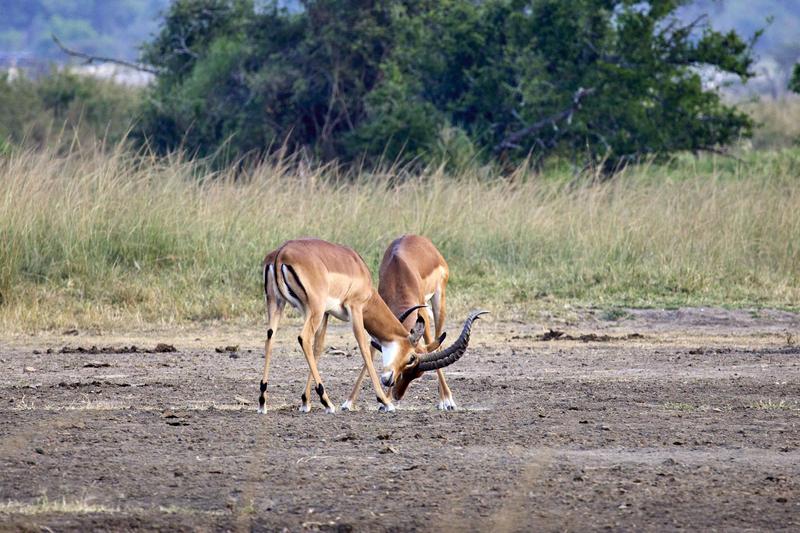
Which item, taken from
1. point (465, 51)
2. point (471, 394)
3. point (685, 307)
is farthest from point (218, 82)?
point (471, 394)

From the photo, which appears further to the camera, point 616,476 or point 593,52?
point 593,52

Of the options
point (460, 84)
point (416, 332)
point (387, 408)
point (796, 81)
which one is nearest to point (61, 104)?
point (460, 84)

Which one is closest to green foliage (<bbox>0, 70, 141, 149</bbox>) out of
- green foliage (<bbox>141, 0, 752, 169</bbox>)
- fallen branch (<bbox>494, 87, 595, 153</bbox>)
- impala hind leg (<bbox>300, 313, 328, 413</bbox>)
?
green foliage (<bbox>141, 0, 752, 169</bbox>)

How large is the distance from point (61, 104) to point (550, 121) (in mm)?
13874

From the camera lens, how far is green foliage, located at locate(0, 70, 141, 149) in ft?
88.3

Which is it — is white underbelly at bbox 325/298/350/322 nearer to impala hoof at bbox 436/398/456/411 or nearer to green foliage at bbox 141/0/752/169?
impala hoof at bbox 436/398/456/411

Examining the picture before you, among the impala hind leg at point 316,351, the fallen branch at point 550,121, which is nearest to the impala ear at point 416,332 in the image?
the impala hind leg at point 316,351

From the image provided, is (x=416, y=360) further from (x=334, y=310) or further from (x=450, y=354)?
(x=334, y=310)

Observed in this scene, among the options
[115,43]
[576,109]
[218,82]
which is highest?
[576,109]

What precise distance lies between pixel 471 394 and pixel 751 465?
2726 millimetres

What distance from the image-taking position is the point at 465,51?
71.9 ft

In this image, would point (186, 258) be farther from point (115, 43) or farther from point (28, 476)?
point (115, 43)

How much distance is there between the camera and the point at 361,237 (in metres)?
14.4

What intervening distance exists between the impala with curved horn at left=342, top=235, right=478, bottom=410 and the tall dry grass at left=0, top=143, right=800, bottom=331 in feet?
11.0
